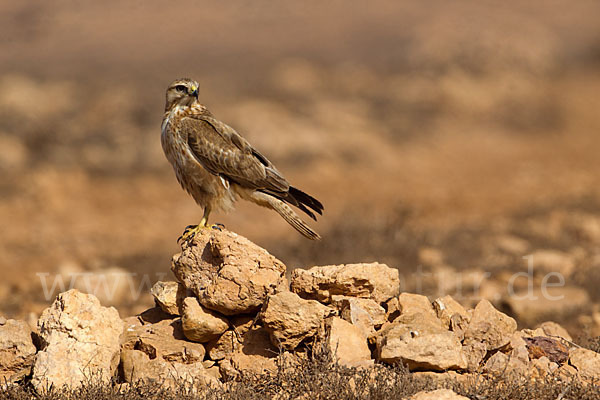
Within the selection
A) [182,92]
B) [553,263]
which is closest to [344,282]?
[182,92]

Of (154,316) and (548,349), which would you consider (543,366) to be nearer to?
(548,349)

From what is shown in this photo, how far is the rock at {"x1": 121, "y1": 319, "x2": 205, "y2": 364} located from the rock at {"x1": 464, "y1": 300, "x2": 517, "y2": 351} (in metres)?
2.27

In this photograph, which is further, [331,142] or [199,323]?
[331,142]

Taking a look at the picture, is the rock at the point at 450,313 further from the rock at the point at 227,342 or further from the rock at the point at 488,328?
the rock at the point at 227,342

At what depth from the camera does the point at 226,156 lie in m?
8.14

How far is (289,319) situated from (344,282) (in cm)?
79

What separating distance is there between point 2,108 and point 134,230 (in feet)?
27.3

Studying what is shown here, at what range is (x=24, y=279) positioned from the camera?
12969mm

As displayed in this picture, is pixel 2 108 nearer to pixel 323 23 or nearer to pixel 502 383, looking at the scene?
pixel 502 383

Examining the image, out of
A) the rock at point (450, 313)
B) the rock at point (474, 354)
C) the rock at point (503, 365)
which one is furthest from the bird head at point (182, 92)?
the rock at point (503, 365)

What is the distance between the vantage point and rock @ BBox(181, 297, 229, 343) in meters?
6.20

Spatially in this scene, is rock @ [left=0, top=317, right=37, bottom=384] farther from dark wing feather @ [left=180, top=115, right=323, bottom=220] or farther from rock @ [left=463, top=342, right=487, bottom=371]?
rock @ [left=463, top=342, right=487, bottom=371]

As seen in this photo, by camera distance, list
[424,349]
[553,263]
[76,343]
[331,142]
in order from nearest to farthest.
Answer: [424,349] < [76,343] < [553,263] < [331,142]

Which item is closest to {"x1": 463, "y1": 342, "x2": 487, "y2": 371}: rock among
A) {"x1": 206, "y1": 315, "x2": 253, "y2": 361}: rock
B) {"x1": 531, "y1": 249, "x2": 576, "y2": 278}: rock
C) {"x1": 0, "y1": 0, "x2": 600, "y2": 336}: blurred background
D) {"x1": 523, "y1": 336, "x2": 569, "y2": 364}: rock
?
{"x1": 523, "y1": 336, "x2": 569, "y2": 364}: rock
